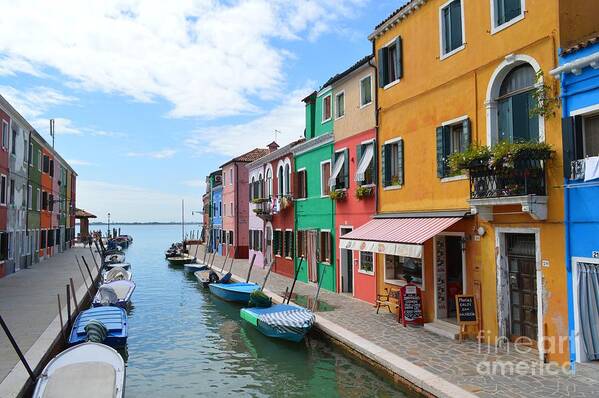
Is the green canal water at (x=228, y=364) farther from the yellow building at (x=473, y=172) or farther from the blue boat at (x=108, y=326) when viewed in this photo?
the yellow building at (x=473, y=172)

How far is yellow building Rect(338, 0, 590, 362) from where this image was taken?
9.59 metres

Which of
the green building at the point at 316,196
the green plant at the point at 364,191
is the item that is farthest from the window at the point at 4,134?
the green plant at the point at 364,191

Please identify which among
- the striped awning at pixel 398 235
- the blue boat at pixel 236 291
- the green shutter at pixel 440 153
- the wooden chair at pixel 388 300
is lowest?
the blue boat at pixel 236 291

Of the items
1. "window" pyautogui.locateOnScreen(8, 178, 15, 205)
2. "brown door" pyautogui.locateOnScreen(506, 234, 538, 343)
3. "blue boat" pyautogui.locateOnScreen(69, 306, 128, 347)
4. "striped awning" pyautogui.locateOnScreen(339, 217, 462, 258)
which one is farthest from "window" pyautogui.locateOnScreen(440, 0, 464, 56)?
"window" pyautogui.locateOnScreen(8, 178, 15, 205)

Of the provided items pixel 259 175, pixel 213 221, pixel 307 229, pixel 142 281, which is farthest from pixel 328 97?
pixel 213 221

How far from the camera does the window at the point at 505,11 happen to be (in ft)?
34.7

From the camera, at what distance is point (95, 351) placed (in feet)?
32.2

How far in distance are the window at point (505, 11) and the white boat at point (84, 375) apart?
1067 cm

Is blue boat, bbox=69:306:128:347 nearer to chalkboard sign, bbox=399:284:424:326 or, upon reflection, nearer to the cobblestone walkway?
the cobblestone walkway

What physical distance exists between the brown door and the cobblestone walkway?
1.96ft

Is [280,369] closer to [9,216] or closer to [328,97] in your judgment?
[328,97]

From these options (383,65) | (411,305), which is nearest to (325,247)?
(411,305)

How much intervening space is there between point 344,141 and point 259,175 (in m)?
12.9

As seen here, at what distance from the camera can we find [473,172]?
1056 cm
